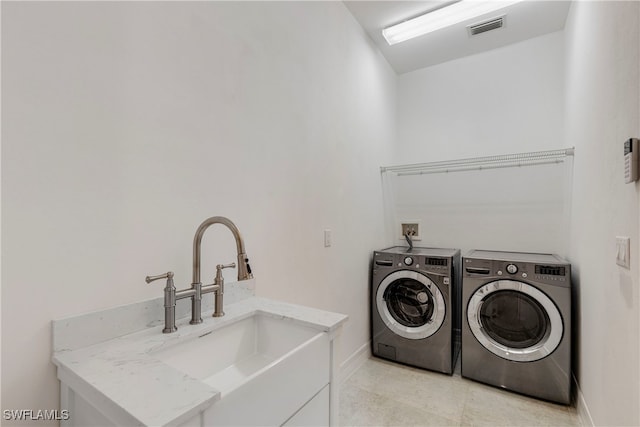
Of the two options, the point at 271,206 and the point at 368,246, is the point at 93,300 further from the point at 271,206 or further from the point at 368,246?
the point at 368,246

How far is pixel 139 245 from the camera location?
3.36 ft

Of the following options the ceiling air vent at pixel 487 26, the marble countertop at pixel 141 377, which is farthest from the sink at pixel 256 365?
the ceiling air vent at pixel 487 26

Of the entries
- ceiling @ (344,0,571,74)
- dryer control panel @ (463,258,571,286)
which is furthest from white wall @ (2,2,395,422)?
dryer control panel @ (463,258,571,286)

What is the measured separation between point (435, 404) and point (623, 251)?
1.40 meters

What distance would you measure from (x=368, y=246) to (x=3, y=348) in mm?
2210

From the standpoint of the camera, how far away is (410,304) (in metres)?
2.49

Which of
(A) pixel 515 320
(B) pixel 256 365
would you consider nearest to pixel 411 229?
(A) pixel 515 320

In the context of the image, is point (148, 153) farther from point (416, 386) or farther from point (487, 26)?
point (487, 26)

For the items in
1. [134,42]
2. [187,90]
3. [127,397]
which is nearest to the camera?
[127,397]

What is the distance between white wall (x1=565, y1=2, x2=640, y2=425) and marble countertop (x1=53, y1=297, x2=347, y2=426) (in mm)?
1092

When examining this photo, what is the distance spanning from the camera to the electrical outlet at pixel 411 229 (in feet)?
10.1

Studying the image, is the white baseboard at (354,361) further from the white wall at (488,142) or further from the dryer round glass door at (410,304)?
the white wall at (488,142)

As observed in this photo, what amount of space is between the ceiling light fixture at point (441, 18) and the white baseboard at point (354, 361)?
2.61 meters

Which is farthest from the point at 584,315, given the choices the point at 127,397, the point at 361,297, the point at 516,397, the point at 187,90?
the point at 187,90
